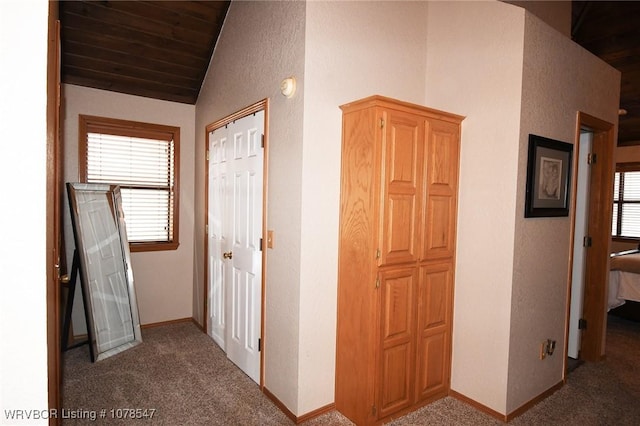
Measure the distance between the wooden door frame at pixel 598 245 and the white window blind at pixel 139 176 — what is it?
4.19 metres

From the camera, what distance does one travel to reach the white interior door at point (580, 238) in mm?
3340

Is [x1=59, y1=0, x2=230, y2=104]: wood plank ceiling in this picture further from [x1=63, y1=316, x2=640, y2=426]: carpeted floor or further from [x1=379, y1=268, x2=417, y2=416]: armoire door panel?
[x1=379, y1=268, x2=417, y2=416]: armoire door panel

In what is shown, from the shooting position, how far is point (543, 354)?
2688 mm

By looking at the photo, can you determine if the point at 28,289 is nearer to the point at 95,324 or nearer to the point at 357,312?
the point at 357,312

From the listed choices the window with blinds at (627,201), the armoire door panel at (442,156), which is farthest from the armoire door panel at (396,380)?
the window with blinds at (627,201)

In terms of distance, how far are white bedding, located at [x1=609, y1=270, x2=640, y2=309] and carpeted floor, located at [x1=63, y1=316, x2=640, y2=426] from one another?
954 mm

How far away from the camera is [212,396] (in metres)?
2.64

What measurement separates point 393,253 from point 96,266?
8.92 ft

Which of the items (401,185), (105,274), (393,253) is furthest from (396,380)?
(105,274)

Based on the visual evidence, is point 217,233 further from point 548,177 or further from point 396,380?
point 548,177

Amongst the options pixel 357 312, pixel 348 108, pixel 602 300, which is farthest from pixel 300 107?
pixel 602 300

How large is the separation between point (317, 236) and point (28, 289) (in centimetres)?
158

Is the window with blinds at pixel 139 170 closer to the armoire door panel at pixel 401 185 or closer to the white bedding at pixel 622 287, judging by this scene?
the armoire door panel at pixel 401 185

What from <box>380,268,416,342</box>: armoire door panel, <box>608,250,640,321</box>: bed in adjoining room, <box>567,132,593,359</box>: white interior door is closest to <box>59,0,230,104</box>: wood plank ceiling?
<box>380,268,416,342</box>: armoire door panel
